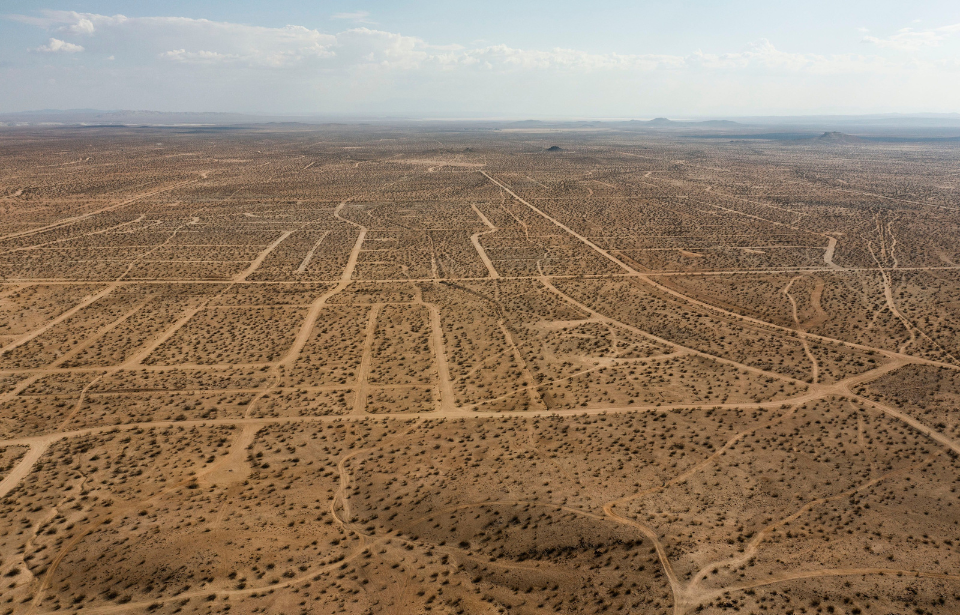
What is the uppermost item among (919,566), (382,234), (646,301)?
(382,234)

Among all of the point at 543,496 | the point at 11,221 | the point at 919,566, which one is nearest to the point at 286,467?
the point at 543,496

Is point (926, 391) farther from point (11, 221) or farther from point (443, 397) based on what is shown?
point (11, 221)

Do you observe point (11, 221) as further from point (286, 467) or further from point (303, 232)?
point (286, 467)

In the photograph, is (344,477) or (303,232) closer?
(344,477)

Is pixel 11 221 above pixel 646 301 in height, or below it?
above

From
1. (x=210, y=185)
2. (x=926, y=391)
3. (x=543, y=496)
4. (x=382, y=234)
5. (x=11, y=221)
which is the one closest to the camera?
(x=543, y=496)

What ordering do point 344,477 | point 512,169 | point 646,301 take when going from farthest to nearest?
point 512,169
point 646,301
point 344,477

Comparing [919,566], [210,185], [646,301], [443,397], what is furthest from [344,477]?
[210,185]
